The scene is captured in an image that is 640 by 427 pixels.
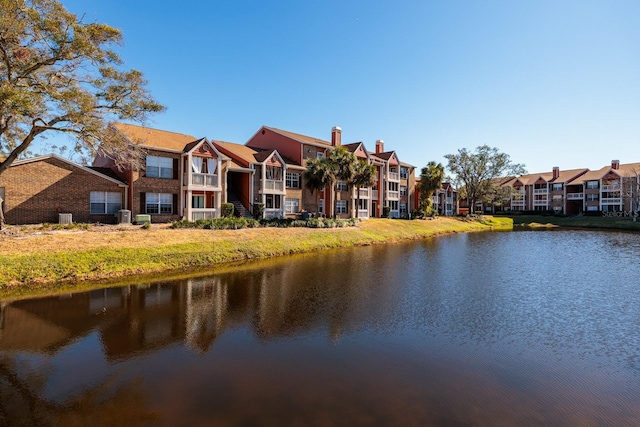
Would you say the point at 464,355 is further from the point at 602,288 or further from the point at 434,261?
the point at 434,261

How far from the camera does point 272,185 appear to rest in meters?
36.0

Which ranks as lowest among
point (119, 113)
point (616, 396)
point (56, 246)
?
point (616, 396)

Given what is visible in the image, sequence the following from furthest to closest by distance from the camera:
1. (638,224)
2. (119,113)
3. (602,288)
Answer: (638,224) < (119,113) < (602,288)

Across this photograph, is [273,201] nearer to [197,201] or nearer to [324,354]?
[197,201]

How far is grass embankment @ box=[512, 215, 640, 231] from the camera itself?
174 ft

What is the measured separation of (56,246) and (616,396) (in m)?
22.0

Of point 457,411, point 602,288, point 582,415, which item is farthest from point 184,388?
point 602,288

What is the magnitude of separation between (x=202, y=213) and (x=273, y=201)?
8811 millimetres

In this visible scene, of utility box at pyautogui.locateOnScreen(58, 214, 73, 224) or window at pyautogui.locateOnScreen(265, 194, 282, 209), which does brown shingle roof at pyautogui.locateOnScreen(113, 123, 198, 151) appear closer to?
utility box at pyautogui.locateOnScreen(58, 214, 73, 224)

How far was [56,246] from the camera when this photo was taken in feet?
55.9

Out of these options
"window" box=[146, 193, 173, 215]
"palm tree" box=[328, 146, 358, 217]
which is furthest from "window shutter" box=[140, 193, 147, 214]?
"palm tree" box=[328, 146, 358, 217]

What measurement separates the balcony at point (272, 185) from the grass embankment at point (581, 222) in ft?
158

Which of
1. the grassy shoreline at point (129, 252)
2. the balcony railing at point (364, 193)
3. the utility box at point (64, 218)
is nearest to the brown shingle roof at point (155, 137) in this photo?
the utility box at point (64, 218)

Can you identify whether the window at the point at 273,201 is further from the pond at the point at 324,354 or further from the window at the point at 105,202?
the pond at the point at 324,354
